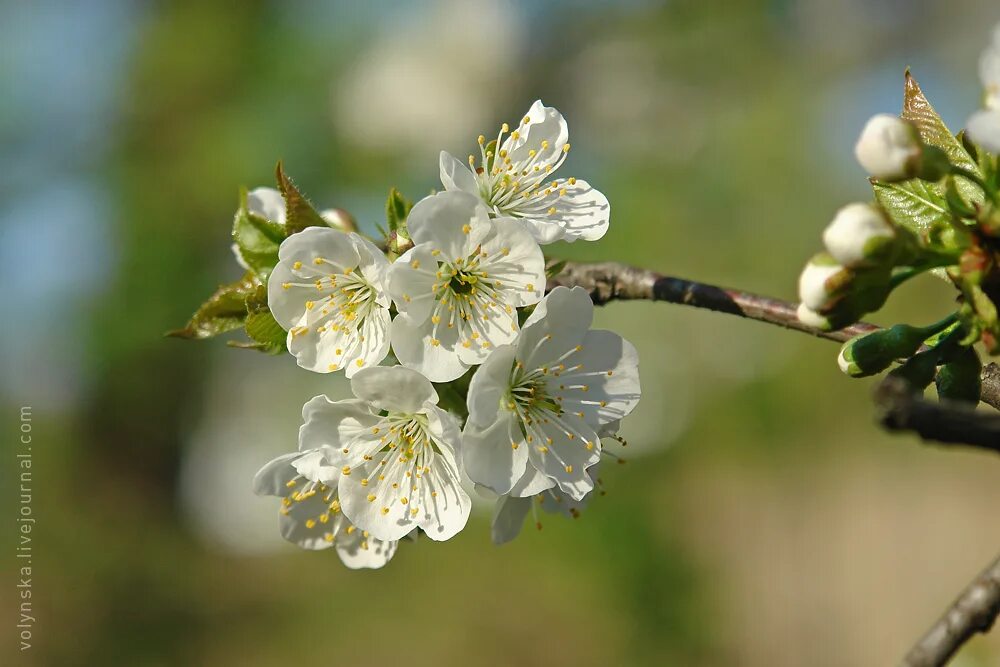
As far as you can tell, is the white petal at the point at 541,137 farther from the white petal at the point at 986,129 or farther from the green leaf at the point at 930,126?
the white petal at the point at 986,129

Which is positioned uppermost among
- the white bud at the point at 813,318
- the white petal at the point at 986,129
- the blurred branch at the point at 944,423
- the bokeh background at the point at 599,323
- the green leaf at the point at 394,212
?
the white petal at the point at 986,129

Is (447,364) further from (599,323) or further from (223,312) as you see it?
(599,323)

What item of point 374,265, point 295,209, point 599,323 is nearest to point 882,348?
point 374,265

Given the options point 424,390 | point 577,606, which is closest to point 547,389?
point 424,390

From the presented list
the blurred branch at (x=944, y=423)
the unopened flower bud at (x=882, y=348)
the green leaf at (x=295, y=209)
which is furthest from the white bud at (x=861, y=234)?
the green leaf at (x=295, y=209)

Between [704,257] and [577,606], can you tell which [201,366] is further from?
[704,257]

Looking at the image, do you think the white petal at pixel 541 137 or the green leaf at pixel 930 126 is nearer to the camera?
the green leaf at pixel 930 126

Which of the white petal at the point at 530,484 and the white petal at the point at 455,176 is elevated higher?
the white petal at the point at 455,176
